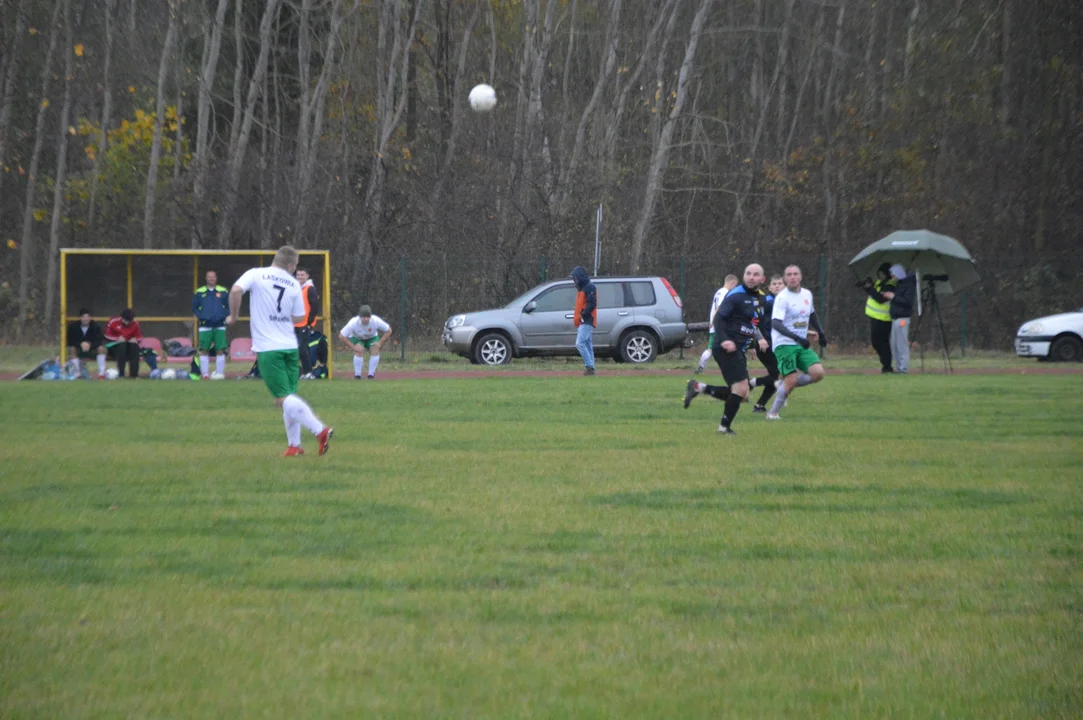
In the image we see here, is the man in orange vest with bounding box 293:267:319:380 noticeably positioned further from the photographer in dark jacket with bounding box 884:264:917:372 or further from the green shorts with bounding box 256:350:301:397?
the photographer in dark jacket with bounding box 884:264:917:372

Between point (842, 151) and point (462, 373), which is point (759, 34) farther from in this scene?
point (462, 373)

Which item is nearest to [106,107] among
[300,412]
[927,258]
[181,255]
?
[181,255]

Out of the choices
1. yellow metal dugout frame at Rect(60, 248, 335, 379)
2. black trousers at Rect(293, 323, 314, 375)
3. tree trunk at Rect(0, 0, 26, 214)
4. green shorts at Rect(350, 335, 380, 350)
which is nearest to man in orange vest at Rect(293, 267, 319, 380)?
black trousers at Rect(293, 323, 314, 375)

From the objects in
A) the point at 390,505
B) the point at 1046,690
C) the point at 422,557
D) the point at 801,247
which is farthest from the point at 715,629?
the point at 801,247

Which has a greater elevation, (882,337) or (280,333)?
(280,333)

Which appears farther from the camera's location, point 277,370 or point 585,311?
point 585,311

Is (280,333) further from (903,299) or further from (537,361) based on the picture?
(537,361)

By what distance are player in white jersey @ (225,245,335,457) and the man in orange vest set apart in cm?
955

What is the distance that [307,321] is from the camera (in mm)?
22672

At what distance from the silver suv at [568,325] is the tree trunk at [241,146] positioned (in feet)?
30.8

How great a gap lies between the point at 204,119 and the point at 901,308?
2075 cm

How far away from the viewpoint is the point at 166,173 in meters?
40.4

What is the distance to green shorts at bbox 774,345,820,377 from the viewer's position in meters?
15.3

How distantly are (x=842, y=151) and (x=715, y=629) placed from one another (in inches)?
1469
